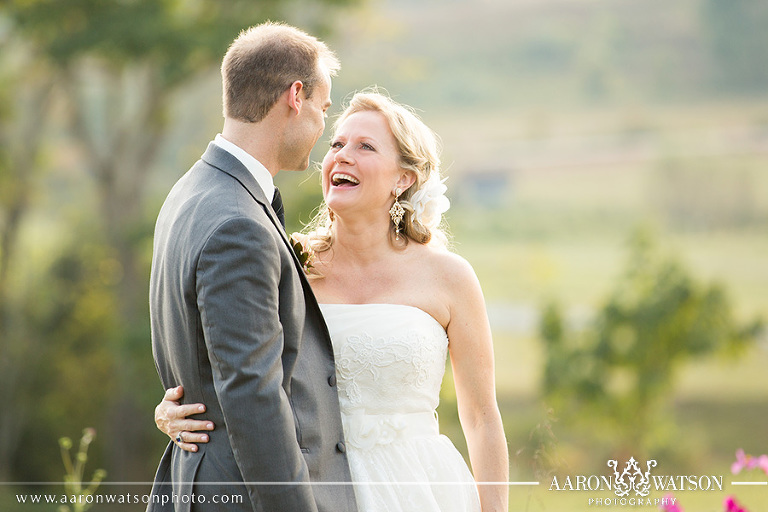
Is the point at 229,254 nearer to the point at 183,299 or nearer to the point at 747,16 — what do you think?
the point at 183,299

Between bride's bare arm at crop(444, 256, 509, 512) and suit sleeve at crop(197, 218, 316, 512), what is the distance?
922 millimetres

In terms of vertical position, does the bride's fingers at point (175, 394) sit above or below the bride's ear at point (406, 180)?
below

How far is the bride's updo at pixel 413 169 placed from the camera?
9.93ft

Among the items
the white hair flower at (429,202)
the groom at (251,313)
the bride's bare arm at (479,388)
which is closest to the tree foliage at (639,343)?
the white hair flower at (429,202)

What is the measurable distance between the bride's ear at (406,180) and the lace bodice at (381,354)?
497 millimetres

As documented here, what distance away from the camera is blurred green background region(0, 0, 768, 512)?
1335 cm

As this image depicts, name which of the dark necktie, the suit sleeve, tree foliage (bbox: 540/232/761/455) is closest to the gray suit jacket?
the suit sleeve

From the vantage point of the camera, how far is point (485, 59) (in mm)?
44281

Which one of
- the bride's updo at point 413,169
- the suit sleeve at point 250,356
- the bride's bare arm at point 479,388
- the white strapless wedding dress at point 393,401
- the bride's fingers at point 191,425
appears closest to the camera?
the suit sleeve at point 250,356

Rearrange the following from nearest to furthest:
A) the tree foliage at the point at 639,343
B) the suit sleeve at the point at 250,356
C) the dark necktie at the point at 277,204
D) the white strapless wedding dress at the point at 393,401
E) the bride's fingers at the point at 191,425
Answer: the suit sleeve at the point at 250,356, the bride's fingers at the point at 191,425, the dark necktie at the point at 277,204, the white strapless wedding dress at the point at 393,401, the tree foliage at the point at 639,343

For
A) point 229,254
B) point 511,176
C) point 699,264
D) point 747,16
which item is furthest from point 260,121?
point 747,16

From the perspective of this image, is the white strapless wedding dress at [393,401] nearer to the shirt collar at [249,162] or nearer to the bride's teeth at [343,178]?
the bride's teeth at [343,178]

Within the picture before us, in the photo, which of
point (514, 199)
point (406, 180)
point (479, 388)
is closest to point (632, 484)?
point (479, 388)

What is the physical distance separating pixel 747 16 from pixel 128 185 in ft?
109
